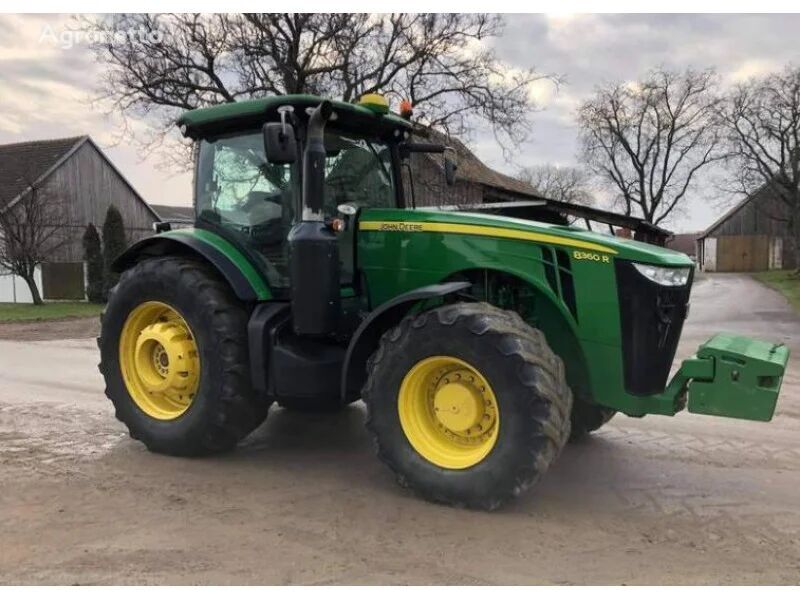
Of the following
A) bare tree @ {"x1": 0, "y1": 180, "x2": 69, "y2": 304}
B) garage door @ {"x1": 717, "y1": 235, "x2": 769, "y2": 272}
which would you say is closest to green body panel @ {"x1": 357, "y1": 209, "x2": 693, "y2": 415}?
bare tree @ {"x1": 0, "y1": 180, "x2": 69, "y2": 304}

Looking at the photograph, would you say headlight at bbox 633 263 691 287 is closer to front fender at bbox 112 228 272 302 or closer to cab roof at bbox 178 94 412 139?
cab roof at bbox 178 94 412 139

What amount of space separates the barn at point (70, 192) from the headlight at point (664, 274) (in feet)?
79.4

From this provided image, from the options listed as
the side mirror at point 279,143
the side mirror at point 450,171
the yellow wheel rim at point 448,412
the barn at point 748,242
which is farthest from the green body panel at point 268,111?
the barn at point 748,242

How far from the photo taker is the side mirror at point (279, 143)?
4137 millimetres

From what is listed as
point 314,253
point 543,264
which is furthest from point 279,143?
point 543,264

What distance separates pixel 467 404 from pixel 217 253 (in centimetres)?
207

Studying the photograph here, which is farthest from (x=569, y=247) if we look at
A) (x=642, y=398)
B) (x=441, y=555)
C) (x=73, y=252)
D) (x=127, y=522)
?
(x=73, y=252)

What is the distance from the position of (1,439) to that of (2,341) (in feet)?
27.7

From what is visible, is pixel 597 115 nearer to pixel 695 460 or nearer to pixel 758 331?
pixel 758 331

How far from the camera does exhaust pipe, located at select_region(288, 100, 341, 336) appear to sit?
172 inches

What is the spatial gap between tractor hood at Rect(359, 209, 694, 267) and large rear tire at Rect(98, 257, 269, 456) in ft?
3.91

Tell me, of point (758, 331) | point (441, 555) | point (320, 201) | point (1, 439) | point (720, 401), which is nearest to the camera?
point (441, 555)

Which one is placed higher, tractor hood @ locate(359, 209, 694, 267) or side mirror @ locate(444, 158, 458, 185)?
side mirror @ locate(444, 158, 458, 185)

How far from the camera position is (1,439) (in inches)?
219
